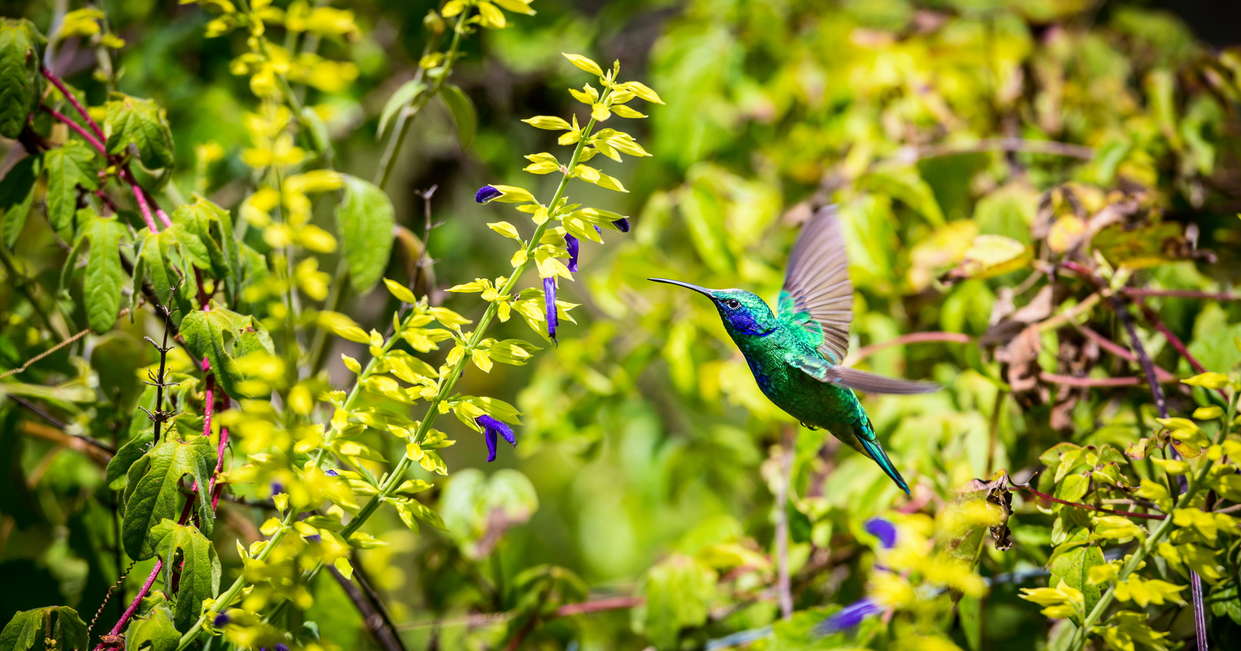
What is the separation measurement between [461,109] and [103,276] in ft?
1.47

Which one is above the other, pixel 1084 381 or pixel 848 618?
pixel 1084 381

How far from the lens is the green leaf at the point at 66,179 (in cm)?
92

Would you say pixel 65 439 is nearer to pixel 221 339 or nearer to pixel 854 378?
pixel 221 339

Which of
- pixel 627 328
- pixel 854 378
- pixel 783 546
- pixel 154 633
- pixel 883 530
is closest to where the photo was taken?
pixel 154 633

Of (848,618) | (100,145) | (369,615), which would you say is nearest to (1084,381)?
(848,618)

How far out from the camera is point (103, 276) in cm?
89

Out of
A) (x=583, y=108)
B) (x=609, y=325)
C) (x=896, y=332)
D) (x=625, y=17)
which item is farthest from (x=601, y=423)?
(x=625, y=17)

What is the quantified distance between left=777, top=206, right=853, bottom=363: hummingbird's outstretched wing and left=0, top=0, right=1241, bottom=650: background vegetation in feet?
0.78

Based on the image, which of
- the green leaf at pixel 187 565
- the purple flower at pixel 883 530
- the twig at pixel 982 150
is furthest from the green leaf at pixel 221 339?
the twig at pixel 982 150

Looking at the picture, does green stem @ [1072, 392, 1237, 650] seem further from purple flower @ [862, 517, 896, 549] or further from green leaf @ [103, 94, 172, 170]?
green leaf @ [103, 94, 172, 170]

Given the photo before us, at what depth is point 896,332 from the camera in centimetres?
153

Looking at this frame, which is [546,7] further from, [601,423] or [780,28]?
[601,423]

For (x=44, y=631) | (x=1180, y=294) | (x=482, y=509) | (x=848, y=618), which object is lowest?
(x=482, y=509)

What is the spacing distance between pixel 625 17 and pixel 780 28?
1.44 ft
